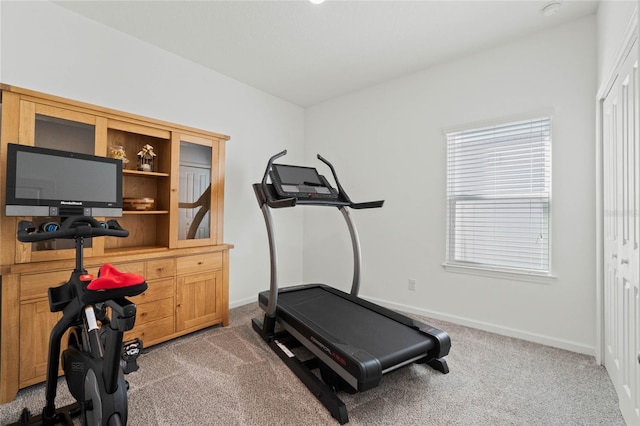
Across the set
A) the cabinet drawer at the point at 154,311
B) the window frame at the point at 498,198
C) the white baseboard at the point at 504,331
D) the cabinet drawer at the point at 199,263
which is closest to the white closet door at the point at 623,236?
the white baseboard at the point at 504,331

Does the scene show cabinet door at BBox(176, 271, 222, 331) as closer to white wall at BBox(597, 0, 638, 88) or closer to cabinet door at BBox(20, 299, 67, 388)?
cabinet door at BBox(20, 299, 67, 388)

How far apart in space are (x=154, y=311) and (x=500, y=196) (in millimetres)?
3328

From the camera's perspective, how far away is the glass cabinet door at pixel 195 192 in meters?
2.81

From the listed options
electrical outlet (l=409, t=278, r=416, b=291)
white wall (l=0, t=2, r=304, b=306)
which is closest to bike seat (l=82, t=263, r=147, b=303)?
white wall (l=0, t=2, r=304, b=306)

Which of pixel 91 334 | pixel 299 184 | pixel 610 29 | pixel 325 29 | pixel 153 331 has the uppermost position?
pixel 325 29

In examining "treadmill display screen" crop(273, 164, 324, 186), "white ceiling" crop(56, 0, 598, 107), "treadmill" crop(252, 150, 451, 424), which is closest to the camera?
"treadmill" crop(252, 150, 451, 424)

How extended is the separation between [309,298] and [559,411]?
194 centimetres

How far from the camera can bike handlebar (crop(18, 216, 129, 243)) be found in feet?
4.74

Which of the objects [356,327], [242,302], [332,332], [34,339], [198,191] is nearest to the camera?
[34,339]

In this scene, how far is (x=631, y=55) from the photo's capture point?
1550 mm

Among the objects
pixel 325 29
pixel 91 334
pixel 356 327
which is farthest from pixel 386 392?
pixel 325 29

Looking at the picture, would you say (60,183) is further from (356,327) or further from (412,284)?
(412,284)

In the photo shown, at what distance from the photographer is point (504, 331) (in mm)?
2818

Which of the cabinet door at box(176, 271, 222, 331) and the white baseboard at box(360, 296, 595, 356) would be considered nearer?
the white baseboard at box(360, 296, 595, 356)
